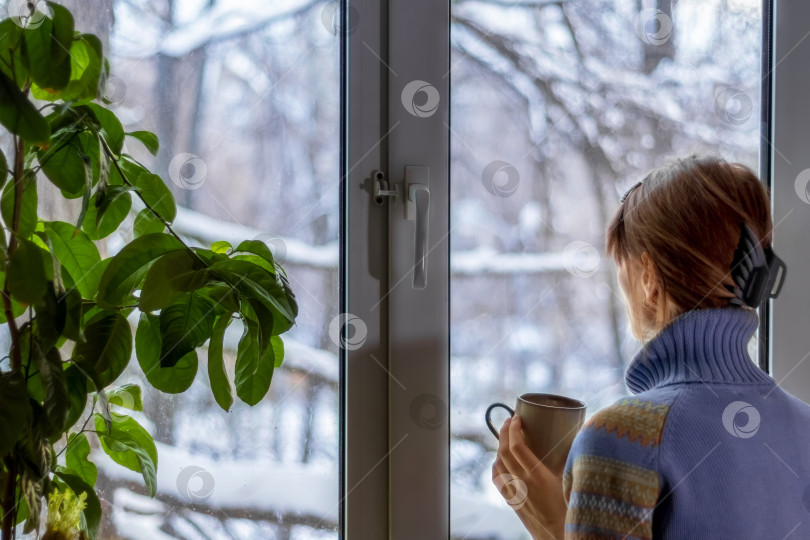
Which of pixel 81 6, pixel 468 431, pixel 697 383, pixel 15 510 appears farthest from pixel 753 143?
pixel 15 510

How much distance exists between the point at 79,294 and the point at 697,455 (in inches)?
29.3

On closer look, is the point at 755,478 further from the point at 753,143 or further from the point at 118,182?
the point at 118,182

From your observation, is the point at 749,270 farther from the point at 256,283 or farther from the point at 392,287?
the point at 256,283

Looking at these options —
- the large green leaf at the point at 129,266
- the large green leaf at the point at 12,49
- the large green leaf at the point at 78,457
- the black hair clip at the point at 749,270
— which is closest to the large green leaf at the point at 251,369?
the large green leaf at the point at 129,266

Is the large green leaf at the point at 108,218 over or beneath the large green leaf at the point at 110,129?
beneath

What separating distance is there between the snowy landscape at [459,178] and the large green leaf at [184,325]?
0.31m

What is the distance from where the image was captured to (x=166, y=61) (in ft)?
3.50

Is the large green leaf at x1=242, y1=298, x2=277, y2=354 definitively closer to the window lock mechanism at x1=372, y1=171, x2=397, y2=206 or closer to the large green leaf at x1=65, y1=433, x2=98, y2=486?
the large green leaf at x1=65, y1=433, x2=98, y2=486

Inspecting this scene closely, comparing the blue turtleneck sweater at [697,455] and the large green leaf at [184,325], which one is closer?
the large green leaf at [184,325]

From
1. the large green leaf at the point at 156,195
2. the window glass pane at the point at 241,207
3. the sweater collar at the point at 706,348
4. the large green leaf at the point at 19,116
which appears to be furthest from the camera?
the window glass pane at the point at 241,207

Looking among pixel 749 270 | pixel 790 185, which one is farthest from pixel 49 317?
pixel 790 185

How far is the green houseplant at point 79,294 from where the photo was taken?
64cm

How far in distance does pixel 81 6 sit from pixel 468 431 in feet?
3.02

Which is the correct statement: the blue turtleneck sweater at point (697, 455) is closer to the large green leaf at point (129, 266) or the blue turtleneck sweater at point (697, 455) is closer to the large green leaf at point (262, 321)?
the large green leaf at point (262, 321)
